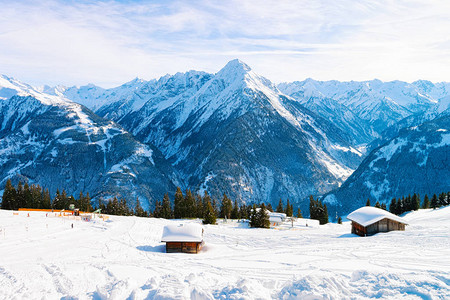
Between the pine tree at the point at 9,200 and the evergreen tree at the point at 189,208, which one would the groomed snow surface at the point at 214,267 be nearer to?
the evergreen tree at the point at 189,208

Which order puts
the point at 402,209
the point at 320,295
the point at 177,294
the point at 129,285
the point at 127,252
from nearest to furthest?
the point at 320,295
the point at 177,294
the point at 129,285
the point at 127,252
the point at 402,209

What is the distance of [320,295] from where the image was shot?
17562 mm

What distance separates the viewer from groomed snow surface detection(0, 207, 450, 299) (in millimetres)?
19281

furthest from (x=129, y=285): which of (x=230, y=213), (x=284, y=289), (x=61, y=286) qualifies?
(x=230, y=213)

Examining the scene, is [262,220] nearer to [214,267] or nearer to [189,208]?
[189,208]

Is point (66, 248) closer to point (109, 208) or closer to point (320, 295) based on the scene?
point (320, 295)

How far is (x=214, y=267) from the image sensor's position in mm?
31719

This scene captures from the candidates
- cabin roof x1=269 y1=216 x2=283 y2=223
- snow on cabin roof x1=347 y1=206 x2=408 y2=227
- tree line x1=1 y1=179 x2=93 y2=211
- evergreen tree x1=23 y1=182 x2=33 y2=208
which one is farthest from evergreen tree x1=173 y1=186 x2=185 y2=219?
snow on cabin roof x1=347 y1=206 x2=408 y2=227

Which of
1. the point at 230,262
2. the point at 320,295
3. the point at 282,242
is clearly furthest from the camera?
the point at 282,242

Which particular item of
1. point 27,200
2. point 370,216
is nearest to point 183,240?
point 370,216

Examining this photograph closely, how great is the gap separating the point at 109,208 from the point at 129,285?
296 ft

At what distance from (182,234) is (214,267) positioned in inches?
645

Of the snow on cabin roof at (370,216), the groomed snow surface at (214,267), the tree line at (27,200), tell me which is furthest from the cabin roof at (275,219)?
the tree line at (27,200)

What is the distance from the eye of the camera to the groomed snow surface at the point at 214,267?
1928cm
